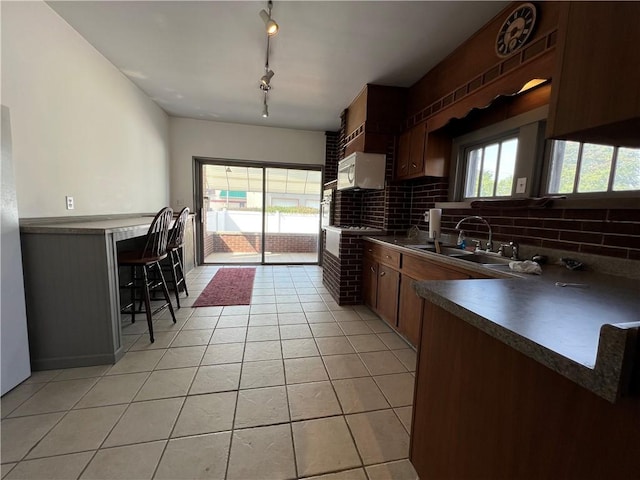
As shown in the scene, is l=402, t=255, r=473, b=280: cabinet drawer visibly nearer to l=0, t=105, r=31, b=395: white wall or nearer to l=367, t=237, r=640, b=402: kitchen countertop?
l=367, t=237, r=640, b=402: kitchen countertop

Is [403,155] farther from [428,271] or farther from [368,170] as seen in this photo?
[428,271]

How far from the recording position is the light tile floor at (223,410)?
3.92 ft

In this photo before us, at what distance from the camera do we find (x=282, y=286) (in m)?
3.92

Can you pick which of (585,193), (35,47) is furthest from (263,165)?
(585,193)

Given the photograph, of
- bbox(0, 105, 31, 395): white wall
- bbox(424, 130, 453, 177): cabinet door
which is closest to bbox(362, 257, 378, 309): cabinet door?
bbox(424, 130, 453, 177): cabinet door

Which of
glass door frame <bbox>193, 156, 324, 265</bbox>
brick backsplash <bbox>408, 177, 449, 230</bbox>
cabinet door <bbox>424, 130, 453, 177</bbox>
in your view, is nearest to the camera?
cabinet door <bbox>424, 130, 453, 177</bbox>

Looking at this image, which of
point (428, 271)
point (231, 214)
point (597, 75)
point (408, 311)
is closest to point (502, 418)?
point (597, 75)

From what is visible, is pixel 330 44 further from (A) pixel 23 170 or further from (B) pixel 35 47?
(A) pixel 23 170

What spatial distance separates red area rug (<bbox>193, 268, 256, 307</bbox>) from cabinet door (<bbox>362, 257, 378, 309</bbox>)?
4.71 feet

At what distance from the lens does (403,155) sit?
3047 mm

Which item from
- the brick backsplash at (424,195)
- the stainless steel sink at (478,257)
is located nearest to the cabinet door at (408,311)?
the stainless steel sink at (478,257)

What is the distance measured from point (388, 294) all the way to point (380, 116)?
2099 mm

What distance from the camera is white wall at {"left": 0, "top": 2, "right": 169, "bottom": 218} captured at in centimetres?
181

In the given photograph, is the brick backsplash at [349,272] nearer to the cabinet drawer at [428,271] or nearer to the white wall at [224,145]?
the cabinet drawer at [428,271]
